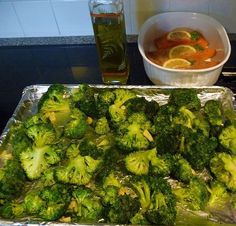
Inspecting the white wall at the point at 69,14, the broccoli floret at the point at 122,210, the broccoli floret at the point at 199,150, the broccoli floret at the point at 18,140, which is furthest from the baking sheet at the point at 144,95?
the broccoli floret at the point at 122,210

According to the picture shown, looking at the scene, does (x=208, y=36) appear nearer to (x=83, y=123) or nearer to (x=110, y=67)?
(x=110, y=67)

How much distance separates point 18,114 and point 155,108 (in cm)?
54

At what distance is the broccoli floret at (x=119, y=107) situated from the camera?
3.99 feet

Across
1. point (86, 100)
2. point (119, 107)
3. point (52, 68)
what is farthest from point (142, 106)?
point (52, 68)

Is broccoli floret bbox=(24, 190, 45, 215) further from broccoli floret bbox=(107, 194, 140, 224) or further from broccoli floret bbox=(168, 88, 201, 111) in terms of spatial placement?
broccoli floret bbox=(168, 88, 201, 111)

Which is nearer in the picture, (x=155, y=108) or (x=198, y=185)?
(x=198, y=185)

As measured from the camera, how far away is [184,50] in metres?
1.38

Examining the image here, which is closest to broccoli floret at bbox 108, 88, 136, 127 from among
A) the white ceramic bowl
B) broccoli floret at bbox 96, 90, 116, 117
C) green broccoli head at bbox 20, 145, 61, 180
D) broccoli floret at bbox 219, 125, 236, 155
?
broccoli floret at bbox 96, 90, 116, 117

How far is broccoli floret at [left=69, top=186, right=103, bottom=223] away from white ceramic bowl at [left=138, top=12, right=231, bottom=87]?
1.70ft

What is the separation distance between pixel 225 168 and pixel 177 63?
1.49ft

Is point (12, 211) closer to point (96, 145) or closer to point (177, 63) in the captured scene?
point (96, 145)

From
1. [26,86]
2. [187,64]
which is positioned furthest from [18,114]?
[187,64]

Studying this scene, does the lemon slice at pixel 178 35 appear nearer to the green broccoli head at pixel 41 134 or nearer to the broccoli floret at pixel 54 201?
the green broccoli head at pixel 41 134

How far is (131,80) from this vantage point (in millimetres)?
1437
